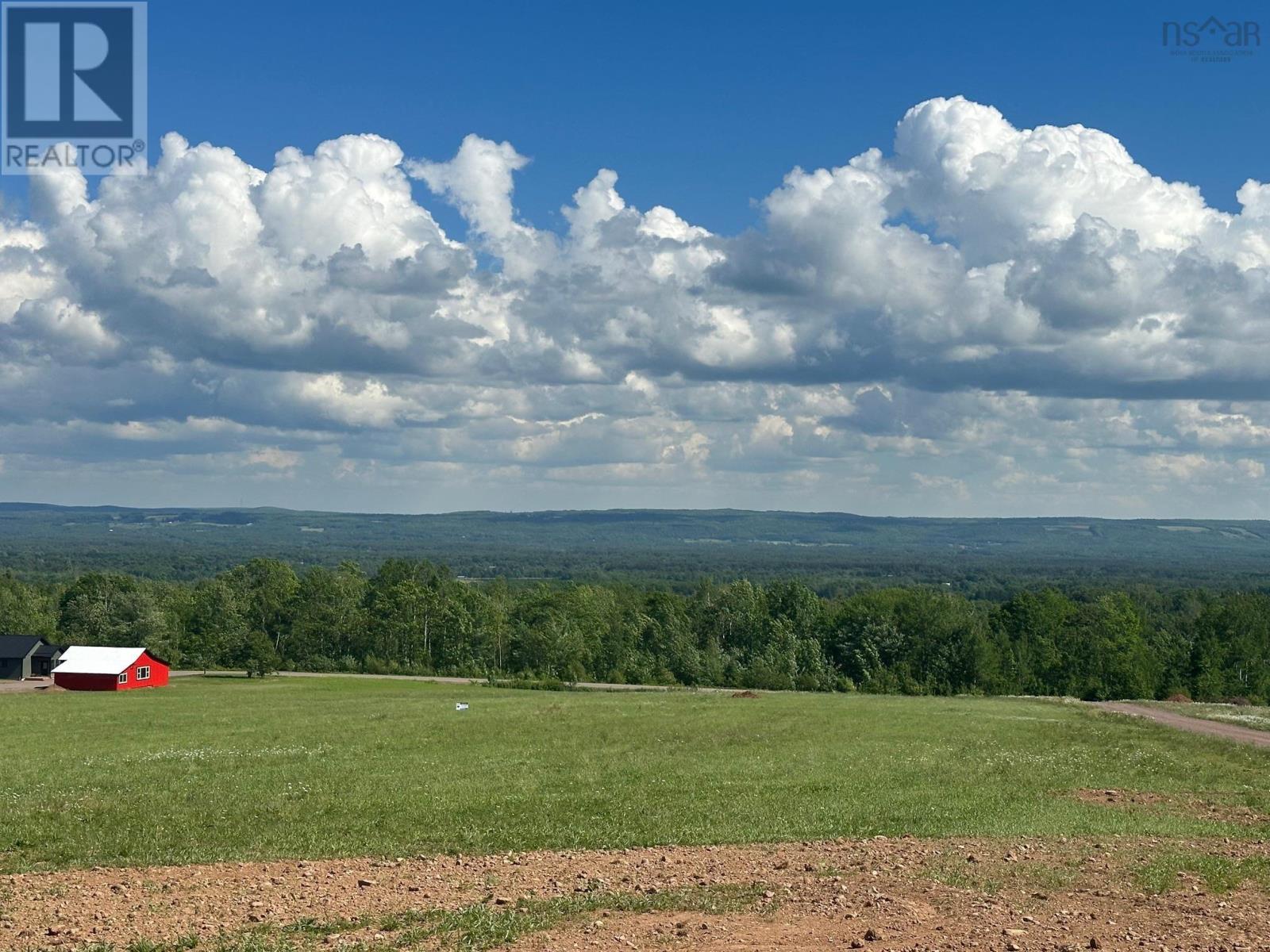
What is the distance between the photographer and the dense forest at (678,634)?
325 ft

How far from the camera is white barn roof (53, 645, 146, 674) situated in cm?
7894

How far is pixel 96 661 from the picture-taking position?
79.8 m

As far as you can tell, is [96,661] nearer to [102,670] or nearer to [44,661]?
[102,670]

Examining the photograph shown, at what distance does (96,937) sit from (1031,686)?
96041 millimetres

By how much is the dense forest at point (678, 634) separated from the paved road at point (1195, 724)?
33.7m

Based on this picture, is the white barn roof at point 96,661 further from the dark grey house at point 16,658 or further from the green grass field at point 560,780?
the green grass field at point 560,780

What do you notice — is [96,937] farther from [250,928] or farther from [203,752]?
[203,752]

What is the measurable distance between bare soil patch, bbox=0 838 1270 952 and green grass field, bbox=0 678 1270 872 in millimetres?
1378

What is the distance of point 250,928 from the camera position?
42.7ft

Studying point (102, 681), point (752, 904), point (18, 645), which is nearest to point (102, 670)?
point (102, 681)

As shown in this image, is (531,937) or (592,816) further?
(592,816)

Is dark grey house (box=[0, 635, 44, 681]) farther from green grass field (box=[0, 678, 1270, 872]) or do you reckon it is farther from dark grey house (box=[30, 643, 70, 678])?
green grass field (box=[0, 678, 1270, 872])

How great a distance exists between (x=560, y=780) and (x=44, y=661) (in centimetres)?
7858

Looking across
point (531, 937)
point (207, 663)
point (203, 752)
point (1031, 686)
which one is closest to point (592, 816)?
point (531, 937)
